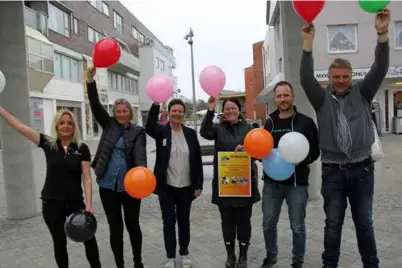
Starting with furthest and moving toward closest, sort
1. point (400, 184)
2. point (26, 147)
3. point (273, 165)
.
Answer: point (400, 184), point (26, 147), point (273, 165)

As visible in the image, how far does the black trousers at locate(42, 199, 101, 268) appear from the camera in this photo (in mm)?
3236

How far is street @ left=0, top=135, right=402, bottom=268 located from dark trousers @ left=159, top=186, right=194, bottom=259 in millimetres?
309

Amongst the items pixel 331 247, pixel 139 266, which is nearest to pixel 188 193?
pixel 139 266

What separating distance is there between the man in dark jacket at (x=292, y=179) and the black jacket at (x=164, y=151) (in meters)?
0.72

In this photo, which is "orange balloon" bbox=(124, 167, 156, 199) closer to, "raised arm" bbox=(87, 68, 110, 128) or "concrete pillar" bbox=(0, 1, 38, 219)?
"raised arm" bbox=(87, 68, 110, 128)

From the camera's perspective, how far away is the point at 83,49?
28.5 meters

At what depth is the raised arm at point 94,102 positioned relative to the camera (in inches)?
142

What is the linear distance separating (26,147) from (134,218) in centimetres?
315

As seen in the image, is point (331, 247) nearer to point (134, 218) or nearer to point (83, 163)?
point (134, 218)

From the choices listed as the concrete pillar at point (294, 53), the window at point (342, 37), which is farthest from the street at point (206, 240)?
the window at point (342, 37)

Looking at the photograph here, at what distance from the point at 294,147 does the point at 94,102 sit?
6.37 ft

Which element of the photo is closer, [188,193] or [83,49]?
[188,193]

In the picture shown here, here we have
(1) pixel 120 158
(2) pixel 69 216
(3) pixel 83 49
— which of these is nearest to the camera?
(2) pixel 69 216

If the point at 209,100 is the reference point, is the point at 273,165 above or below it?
below
